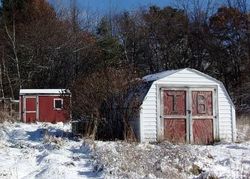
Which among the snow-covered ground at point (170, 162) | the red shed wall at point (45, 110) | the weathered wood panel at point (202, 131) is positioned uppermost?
the red shed wall at point (45, 110)

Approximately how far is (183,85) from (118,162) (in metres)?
8.88

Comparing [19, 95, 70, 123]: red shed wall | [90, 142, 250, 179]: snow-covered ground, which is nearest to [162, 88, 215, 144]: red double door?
[90, 142, 250, 179]: snow-covered ground

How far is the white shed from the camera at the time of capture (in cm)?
2016

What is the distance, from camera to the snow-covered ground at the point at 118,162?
11.3 m

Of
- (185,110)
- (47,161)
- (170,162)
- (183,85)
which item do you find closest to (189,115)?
(185,110)

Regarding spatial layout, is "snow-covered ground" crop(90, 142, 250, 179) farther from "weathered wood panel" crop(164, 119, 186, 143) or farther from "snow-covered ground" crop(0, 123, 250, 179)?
"weathered wood panel" crop(164, 119, 186, 143)

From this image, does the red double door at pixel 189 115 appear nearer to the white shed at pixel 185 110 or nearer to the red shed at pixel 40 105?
→ the white shed at pixel 185 110

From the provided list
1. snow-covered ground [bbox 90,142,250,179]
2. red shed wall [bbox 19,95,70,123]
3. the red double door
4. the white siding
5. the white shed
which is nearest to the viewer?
snow-covered ground [bbox 90,142,250,179]

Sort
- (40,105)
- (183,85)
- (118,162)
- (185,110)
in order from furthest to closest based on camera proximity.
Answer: (40,105) < (185,110) < (183,85) < (118,162)

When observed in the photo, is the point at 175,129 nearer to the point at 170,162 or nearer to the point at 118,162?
the point at 170,162

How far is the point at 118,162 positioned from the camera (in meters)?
12.2

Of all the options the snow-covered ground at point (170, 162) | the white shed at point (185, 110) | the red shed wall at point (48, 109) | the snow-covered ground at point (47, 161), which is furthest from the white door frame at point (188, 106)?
the red shed wall at point (48, 109)

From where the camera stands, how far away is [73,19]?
183ft

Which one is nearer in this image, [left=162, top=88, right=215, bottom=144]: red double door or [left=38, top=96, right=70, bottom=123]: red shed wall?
[left=162, top=88, right=215, bottom=144]: red double door
